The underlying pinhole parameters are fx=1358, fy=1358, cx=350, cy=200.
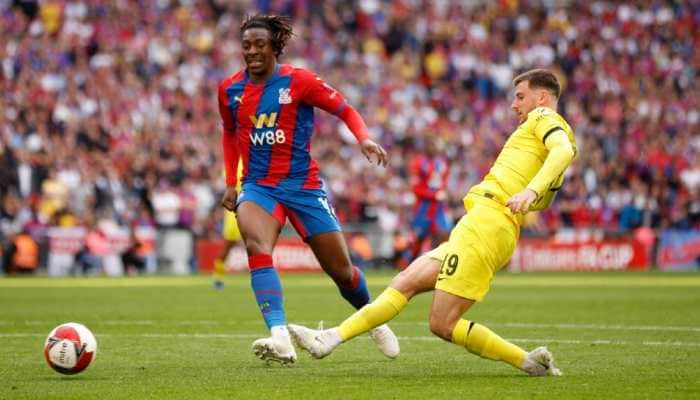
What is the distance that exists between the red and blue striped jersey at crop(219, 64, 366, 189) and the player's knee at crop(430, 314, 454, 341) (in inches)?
77.6

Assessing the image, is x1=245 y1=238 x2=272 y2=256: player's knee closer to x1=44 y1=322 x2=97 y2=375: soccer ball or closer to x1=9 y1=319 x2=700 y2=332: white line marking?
x1=44 y1=322 x2=97 y2=375: soccer ball

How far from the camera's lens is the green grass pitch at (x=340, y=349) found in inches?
330

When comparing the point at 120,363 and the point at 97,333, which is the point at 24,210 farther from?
the point at 120,363

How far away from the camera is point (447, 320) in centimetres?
893

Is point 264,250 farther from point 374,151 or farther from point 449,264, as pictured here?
point 449,264

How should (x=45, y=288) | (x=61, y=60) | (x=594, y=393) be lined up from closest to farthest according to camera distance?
1. (x=594, y=393)
2. (x=45, y=288)
3. (x=61, y=60)

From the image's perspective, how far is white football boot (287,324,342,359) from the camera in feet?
30.4

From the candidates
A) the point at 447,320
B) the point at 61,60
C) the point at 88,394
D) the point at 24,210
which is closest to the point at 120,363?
the point at 88,394

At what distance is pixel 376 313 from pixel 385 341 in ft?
2.78

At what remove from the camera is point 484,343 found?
8.92m

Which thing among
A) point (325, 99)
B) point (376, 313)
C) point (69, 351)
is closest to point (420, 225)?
point (325, 99)

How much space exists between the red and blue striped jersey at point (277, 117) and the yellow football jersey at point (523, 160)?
1.55 meters

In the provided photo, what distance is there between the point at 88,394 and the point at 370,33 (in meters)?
28.5

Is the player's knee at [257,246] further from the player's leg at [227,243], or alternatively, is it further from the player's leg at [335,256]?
the player's leg at [227,243]
